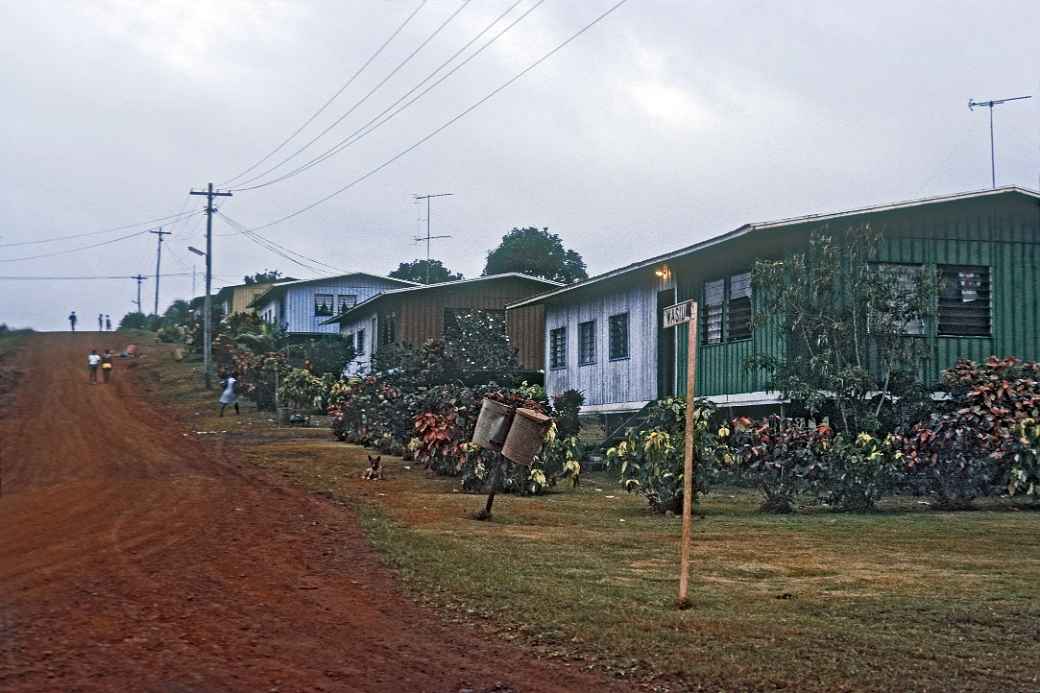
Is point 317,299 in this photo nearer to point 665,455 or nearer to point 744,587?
point 665,455

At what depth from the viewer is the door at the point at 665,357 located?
25.2 m

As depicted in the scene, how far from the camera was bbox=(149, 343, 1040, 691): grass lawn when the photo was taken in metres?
7.14

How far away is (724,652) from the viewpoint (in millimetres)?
7391

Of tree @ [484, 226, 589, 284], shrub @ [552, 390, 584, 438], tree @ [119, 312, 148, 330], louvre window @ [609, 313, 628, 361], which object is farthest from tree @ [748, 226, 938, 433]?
tree @ [119, 312, 148, 330]

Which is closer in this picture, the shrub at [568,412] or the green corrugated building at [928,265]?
the green corrugated building at [928,265]

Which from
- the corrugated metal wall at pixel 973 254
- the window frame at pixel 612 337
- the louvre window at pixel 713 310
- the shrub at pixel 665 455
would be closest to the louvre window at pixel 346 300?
the window frame at pixel 612 337

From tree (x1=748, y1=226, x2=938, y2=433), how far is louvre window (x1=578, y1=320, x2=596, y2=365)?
31.1 feet

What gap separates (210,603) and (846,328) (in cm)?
1301

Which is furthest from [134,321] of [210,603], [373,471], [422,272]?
[210,603]

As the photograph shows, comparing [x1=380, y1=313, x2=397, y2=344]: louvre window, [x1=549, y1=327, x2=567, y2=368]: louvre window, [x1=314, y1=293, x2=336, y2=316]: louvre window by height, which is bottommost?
[x1=549, y1=327, x2=567, y2=368]: louvre window

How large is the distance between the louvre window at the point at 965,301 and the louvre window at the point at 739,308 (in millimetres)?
3402

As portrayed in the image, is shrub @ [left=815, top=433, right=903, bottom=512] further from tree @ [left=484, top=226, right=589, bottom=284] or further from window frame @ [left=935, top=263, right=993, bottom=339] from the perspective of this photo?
tree @ [left=484, top=226, right=589, bottom=284]

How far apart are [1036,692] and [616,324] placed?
21.4 meters

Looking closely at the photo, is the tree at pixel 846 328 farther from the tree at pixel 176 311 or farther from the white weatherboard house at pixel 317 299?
the tree at pixel 176 311
